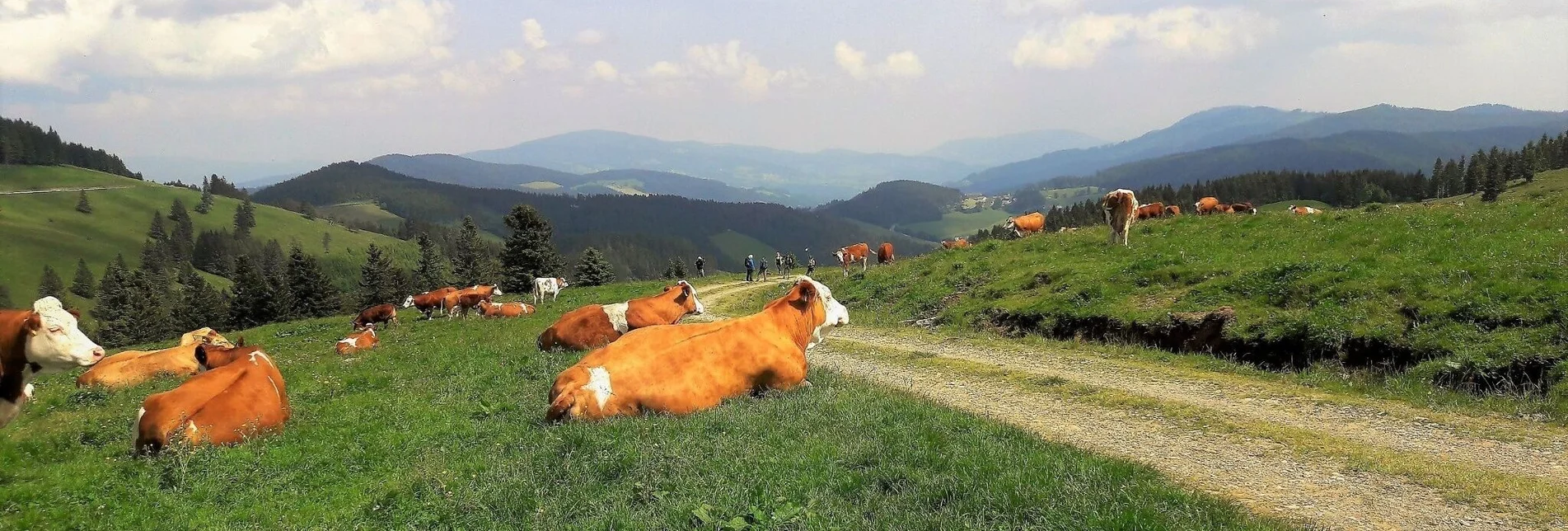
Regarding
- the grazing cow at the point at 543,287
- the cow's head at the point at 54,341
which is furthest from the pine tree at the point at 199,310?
the cow's head at the point at 54,341

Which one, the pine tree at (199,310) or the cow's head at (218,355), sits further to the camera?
the pine tree at (199,310)

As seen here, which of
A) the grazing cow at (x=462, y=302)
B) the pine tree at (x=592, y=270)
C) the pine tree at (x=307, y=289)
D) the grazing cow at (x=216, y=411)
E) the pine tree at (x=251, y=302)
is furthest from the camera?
the pine tree at (x=307, y=289)

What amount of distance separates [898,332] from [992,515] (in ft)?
50.6

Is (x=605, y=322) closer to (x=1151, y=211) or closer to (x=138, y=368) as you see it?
(x=138, y=368)

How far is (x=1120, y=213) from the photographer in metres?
25.8

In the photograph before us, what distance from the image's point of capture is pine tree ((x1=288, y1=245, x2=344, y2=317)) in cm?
7744

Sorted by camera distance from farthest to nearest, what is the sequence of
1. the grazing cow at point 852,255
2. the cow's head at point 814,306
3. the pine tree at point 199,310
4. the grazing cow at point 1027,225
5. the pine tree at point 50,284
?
1. the pine tree at point 50,284
2. the pine tree at point 199,310
3. the grazing cow at point 852,255
4. the grazing cow at point 1027,225
5. the cow's head at point 814,306

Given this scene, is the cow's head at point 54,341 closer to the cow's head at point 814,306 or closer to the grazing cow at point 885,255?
the cow's head at point 814,306

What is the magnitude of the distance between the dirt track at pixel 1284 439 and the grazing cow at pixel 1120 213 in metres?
12.3

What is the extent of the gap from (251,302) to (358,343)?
63.8m

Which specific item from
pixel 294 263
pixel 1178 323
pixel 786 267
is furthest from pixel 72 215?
pixel 1178 323

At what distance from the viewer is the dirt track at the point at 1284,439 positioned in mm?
7027

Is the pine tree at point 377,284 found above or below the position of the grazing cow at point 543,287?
below

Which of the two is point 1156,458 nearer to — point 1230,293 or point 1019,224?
point 1230,293
